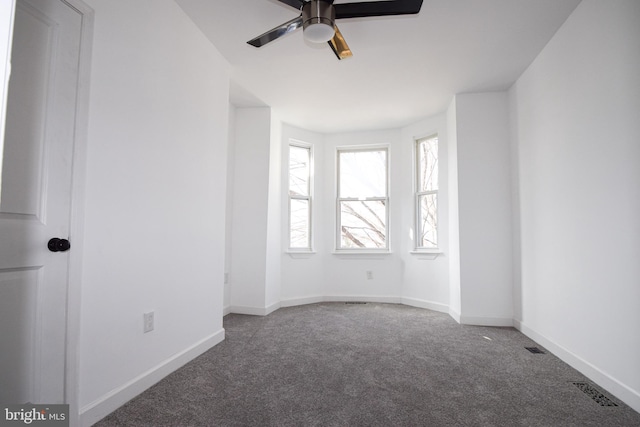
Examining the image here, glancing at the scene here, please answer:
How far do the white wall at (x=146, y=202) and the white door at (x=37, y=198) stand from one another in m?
0.12

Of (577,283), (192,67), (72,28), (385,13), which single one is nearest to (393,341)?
(577,283)

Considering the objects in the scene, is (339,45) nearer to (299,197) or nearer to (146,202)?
(146,202)

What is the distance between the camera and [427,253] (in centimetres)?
455

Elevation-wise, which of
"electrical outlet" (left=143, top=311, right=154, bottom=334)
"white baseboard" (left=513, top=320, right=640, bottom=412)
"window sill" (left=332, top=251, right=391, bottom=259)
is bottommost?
"white baseboard" (left=513, top=320, right=640, bottom=412)

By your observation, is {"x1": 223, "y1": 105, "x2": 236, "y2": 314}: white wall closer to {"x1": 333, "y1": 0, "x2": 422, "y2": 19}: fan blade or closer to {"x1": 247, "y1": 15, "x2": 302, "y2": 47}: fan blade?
{"x1": 247, "y1": 15, "x2": 302, "y2": 47}: fan blade

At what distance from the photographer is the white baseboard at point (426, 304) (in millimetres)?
4312

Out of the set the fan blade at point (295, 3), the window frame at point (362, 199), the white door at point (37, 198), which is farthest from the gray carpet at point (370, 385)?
the fan blade at point (295, 3)

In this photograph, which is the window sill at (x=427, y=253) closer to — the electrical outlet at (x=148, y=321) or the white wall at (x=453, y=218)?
the white wall at (x=453, y=218)

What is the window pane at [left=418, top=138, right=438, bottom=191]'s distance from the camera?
15.2ft

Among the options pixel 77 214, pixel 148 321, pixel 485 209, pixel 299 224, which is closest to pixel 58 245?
pixel 77 214

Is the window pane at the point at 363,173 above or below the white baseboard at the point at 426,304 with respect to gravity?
above

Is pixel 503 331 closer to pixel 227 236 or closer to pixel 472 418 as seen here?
pixel 472 418

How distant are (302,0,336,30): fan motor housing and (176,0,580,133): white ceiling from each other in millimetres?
431

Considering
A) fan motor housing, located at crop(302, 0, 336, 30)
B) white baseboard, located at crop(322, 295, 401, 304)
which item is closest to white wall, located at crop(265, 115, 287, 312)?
white baseboard, located at crop(322, 295, 401, 304)
